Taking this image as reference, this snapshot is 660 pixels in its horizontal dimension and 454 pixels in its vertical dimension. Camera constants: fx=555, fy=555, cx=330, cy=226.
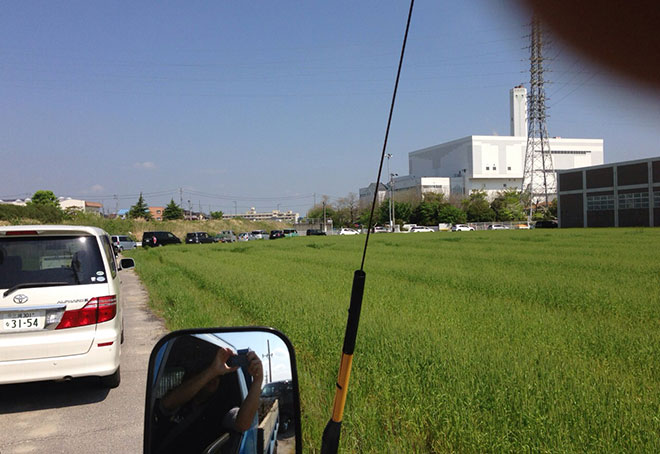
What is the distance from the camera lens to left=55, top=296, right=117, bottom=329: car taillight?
564cm

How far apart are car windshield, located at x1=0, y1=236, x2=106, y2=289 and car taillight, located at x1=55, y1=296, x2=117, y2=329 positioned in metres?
0.24

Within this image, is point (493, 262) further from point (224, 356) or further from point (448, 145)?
point (448, 145)

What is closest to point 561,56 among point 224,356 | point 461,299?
point 224,356

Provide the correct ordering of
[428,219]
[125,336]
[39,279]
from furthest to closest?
[428,219]
[125,336]
[39,279]

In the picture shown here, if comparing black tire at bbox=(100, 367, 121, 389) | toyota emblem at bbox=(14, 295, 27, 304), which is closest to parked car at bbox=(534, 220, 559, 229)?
black tire at bbox=(100, 367, 121, 389)

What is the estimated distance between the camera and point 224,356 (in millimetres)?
2029

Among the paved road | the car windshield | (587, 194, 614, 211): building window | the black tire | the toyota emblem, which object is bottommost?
the paved road

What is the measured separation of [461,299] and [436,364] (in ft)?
22.3

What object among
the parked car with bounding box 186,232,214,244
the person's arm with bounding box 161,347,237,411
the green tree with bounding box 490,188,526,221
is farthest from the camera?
the green tree with bounding box 490,188,526,221

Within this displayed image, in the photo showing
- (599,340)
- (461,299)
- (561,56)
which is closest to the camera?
(561,56)

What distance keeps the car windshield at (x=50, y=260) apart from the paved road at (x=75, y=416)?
131 centimetres

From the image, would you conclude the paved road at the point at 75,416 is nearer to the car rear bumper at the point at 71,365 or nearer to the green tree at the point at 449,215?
the car rear bumper at the point at 71,365

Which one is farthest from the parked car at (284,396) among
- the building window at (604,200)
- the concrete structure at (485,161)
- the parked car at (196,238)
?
the concrete structure at (485,161)

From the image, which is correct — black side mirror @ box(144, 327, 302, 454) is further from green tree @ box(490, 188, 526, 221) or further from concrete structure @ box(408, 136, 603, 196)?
concrete structure @ box(408, 136, 603, 196)
